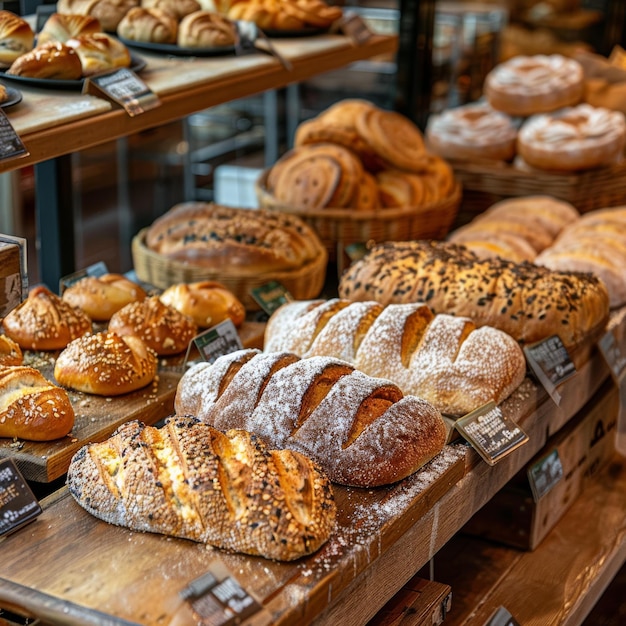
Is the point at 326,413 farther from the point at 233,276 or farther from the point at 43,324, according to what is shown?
the point at 233,276

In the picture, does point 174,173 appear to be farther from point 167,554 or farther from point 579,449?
point 167,554

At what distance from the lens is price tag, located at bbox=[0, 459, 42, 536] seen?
1.62m

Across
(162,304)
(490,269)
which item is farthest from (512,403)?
(162,304)

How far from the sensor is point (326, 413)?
1819 mm

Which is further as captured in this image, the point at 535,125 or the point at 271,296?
the point at 535,125

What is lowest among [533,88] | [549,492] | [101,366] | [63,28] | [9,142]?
[549,492]

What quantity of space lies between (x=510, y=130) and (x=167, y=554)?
2.83 metres

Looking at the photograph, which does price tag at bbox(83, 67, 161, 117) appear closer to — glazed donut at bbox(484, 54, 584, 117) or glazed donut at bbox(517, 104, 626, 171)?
glazed donut at bbox(517, 104, 626, 171)

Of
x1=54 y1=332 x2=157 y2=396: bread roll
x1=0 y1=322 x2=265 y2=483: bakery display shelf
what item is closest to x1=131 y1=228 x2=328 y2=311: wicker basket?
x1=0 y1=322 x2=265 y2=483: bakery display shelf

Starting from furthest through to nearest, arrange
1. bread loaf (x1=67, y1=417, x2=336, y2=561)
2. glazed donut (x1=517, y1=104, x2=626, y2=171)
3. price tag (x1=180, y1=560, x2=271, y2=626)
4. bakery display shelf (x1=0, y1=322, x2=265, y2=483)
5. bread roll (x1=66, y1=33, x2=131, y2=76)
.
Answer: glazed donut (x1=517, y1=104, x2=626, y2=171)
bread roll (x1=66, y1=33, x2=131, y2=76)
bakery display shelf (x1=0, y1=322, x2=265, y2=483)
bread loaf (x1=67, y1=417, x2=336, y2=561)
price tag (x1=180, y1=560, x2=271, y2=626)

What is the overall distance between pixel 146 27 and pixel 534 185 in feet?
6.00

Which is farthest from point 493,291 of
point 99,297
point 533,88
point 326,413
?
point 533,88

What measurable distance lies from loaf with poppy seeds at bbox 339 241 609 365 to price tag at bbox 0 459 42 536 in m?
1.21

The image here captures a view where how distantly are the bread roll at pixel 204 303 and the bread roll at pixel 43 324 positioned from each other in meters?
0.28
